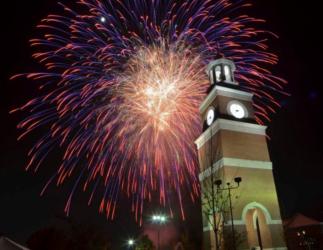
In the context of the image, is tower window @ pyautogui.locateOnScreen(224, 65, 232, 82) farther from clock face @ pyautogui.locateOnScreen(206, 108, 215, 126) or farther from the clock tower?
clock face @ pyautogui.locateOnScreen(206, 108, 215, 126)

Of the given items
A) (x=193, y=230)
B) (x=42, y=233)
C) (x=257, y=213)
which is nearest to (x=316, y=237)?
(x=193, y=230)

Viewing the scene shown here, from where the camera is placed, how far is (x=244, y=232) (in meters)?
25.2

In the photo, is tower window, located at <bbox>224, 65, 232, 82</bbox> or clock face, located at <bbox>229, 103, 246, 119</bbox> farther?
tower window, located at <bbox>224, 65, 232, 82</bbox>

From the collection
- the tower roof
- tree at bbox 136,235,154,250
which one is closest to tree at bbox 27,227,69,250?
tree at bbox 136,235,154,250

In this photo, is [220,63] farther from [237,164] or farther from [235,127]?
[237,164]

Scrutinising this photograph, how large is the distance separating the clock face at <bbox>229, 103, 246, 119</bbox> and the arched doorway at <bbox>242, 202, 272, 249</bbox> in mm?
7982

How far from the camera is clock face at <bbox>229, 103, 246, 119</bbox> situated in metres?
29.8

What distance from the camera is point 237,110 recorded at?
3009 centimetres

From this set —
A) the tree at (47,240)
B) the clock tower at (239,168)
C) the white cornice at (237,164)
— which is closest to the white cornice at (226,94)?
the clock tower at (239,168)

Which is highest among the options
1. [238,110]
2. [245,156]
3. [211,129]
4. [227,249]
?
[238,110]

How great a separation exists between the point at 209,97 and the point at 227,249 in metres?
13.8

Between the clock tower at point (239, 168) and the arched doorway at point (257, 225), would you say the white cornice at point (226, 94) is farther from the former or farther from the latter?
the arched doorway at point (257, 225)

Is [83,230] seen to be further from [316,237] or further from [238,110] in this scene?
[316,237]

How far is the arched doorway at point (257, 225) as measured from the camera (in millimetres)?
26234
